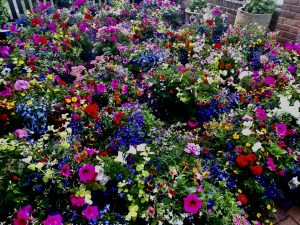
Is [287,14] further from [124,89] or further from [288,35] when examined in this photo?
[124,89]

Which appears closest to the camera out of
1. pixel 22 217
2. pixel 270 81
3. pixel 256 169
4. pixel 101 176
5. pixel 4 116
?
pixel 22 217

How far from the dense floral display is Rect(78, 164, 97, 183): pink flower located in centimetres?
1

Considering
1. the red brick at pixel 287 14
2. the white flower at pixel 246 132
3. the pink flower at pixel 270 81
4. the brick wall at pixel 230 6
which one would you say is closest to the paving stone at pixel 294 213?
the white flower at pixel 246 132

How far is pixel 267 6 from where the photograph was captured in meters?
5.18

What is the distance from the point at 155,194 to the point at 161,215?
172 millimetres

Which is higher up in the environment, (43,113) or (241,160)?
(43,113)

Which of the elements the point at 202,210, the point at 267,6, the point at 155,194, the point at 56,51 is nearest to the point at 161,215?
the point at 155,194

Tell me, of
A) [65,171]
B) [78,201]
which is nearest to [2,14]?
[65,171]

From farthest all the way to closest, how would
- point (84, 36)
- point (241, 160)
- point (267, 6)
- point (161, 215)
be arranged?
1. point (267, 6)
2. point (84, 36)
3. point (241, 160)
4. point (161, 215)

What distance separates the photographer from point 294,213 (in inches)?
106

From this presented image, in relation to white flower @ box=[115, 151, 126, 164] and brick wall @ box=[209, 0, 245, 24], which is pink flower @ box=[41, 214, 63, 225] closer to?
white flower @ box=[115, 151, 126, 164]

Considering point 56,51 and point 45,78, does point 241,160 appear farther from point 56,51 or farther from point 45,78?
point 56,51

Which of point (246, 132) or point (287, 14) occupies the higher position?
point (287, 14)

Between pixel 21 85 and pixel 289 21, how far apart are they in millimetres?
4705
